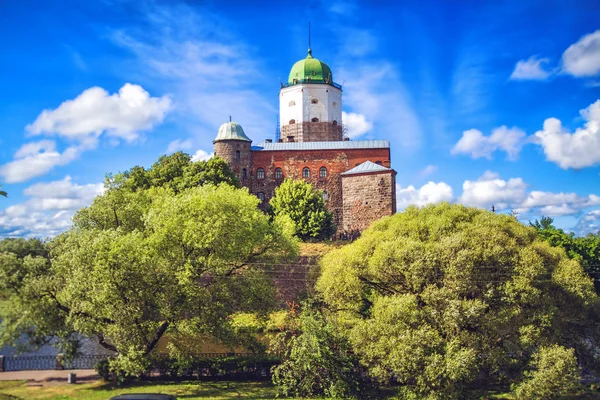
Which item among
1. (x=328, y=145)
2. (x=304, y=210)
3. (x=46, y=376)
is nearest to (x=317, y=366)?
(x=46, y=376)

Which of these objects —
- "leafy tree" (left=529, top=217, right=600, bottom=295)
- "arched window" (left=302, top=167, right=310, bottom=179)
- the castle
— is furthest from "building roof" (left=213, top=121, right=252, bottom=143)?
"leafy tree" (left=529, top=217, right=600, bottom=295)

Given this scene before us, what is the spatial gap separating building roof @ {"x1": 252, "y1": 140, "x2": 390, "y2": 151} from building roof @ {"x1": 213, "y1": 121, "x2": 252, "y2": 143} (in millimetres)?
1789

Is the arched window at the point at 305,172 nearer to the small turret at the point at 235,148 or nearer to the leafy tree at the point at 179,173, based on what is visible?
the small turret at the point at 235,148

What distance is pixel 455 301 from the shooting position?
20625 mm

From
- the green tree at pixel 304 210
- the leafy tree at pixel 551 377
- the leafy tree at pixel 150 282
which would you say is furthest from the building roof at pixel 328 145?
the leafy tree at pixel 551 377

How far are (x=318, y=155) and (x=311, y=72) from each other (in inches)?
400

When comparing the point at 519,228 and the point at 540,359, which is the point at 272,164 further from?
the point at 540,359

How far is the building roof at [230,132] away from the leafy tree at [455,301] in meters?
28.3

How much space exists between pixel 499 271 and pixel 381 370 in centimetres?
605

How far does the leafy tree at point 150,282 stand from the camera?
2019 cm

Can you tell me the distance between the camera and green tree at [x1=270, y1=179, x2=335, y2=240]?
42.8 metres

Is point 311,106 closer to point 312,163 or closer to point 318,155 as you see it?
point 318,155

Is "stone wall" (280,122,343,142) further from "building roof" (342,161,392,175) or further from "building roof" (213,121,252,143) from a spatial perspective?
"building roof" (342,161,392,175)

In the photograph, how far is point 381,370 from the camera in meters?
20.4
